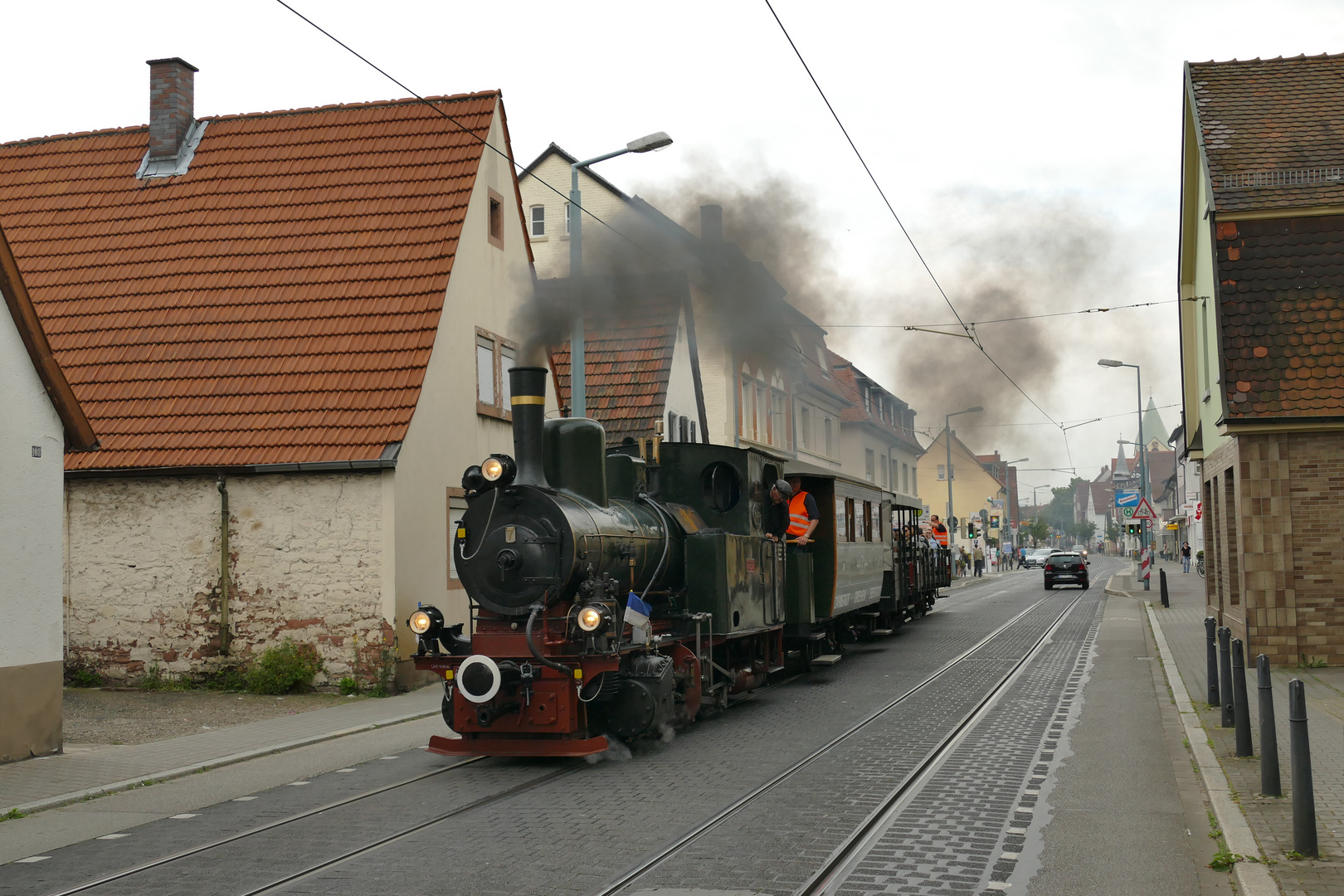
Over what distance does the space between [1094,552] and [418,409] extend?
159 metres

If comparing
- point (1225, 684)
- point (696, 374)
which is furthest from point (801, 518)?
point (696, 374)

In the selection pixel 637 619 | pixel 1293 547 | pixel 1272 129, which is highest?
pixel 1272 129

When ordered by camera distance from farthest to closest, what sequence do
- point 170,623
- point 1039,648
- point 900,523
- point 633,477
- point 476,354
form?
point 900,523
point 1039,648
point 476,354
point 170,623
point 633,477

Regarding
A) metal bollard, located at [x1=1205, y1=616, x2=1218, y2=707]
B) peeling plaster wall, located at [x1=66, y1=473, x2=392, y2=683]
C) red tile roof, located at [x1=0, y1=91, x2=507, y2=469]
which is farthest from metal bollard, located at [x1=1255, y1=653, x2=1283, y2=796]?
red tile roof, located at [x1=0, y1=91, x2=507, y2=469]

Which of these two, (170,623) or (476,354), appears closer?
(170,623)

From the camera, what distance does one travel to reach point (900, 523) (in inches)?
983

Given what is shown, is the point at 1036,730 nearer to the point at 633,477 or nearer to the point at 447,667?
the point at 633,477

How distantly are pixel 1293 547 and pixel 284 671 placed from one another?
1260 cm

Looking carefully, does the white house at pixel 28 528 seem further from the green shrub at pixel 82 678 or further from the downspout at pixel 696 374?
the downspout at pixel 696 374

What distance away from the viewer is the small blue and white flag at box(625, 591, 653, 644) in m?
10.3

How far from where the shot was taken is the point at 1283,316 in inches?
598

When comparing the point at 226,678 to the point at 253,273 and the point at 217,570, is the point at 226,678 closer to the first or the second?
the point at 217,570

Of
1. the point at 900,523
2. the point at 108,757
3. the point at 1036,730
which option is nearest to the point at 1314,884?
the point at 1036,730

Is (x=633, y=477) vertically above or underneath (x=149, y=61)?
underneath
